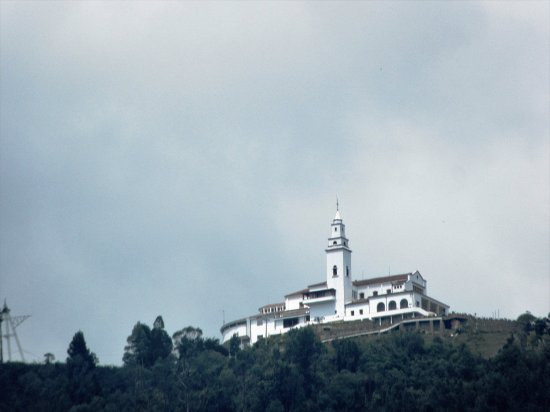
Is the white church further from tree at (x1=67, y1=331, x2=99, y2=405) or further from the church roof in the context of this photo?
tree at (x1=67, y1=331, x2=99, y2=405)

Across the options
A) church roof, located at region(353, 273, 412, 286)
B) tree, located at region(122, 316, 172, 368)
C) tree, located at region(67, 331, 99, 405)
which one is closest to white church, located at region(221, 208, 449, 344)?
church roof, located at region(353, 273, 412, 286)

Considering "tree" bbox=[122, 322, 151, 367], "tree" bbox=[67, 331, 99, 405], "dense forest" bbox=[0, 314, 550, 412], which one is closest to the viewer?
"dense forest" bbox=[0, 314, 550, 412]

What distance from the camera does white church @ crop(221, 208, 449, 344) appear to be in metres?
121

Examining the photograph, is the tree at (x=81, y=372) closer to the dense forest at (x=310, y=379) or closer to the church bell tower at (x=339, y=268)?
the dense forest at (x=310, y=379)

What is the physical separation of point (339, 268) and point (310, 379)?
712 inches

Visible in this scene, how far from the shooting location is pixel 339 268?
12456 centimetres

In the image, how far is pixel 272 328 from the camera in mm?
125250

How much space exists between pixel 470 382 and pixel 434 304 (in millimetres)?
22769

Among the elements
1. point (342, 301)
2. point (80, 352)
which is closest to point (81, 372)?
point (80, 352)

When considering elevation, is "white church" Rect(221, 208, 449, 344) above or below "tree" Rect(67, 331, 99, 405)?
above

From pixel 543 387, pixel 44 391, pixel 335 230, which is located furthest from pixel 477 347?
pixel 44 391

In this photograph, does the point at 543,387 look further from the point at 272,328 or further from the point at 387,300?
the point at 272,328

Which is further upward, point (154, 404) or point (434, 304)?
point (434, 304)

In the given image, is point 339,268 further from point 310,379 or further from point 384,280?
point 310,379
